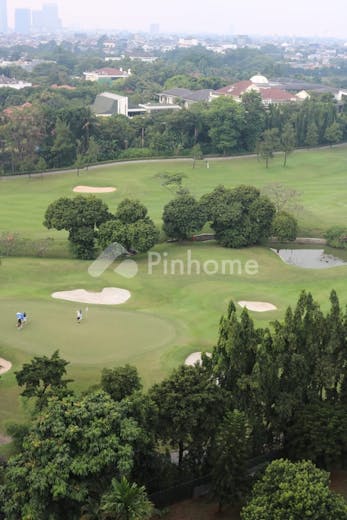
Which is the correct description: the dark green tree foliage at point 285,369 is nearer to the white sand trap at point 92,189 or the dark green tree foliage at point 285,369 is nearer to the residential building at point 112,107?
the white sand trap at point 92,189

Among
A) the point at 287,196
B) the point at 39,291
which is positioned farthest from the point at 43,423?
the point at 287,196

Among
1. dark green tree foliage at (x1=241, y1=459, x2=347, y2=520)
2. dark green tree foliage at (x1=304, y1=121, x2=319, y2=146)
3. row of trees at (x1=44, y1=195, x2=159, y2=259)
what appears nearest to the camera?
dark green tree foliage at (x1=241, y1=459, x2=347, y2=520)

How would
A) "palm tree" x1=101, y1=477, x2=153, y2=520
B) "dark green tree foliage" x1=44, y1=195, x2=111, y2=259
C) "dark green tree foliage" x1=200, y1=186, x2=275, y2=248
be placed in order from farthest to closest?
"dark green tree foliage" x1=200, y1=186, x2=275, y2=248 < "dark green tree foliage" x1=44, y1=195, x2=111, y2=259 < "palm tree" x1=101, y1=477, x2=153, y2=520

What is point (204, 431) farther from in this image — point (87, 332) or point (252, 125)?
point (252, 125)

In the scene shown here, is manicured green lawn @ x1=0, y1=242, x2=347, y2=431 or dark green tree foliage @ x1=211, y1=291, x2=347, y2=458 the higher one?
dark green tree foliage @ x1=211, y1=291, x2=347, y2=458

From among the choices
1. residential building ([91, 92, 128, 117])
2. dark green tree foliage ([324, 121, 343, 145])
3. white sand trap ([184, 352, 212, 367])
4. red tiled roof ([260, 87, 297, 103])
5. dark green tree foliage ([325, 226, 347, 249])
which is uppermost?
red tiled roof ([260, 87, 297, 103])

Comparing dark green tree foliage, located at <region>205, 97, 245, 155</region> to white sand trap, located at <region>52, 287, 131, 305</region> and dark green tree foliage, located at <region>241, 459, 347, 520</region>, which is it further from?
dark green tree foliage, located at <region>241, 459, 347, 520</region>

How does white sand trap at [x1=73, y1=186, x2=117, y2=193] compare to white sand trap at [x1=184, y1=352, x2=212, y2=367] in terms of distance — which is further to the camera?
white sand trap at [x1=73, y1=186, x2=117, y2=193]
